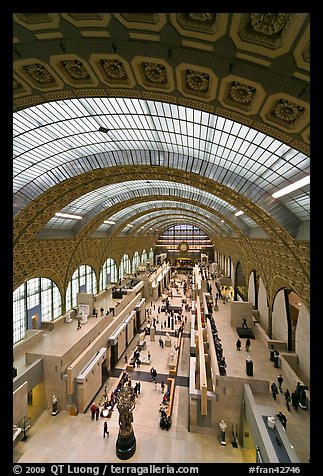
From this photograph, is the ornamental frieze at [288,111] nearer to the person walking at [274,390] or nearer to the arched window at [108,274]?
the person walking at [274,390]

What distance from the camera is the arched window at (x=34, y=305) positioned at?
21.9 m

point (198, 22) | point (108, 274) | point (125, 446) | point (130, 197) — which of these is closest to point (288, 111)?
point (198, 22)

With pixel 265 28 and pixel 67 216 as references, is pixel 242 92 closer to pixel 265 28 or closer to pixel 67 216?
A: pixel 265 28

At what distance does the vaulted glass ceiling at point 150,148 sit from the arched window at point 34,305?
901 centimetres

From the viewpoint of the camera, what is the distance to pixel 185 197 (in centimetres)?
3353

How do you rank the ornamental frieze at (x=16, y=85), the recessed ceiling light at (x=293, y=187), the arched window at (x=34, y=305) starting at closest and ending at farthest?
the ornamental frieze at (x=16, y=85) → the recessed ceiling light at (x=293, y=187) → the arched window at (x=34, y=305)

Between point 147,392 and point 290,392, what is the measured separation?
12.1m

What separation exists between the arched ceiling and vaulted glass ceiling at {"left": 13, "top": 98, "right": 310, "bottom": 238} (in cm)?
7

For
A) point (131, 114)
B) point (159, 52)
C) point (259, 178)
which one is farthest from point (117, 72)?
point (259, 178)

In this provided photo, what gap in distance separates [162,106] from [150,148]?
21.2ft

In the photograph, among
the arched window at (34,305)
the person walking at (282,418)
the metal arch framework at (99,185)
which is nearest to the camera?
the person walking at (282,418)

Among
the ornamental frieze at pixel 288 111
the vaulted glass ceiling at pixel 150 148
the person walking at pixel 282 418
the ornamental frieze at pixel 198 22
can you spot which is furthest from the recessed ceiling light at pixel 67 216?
the person walking at pixel 282 418

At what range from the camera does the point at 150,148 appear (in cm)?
1836

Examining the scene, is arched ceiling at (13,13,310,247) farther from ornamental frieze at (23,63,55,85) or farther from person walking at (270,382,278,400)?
person walking at (270,382,278,400)
